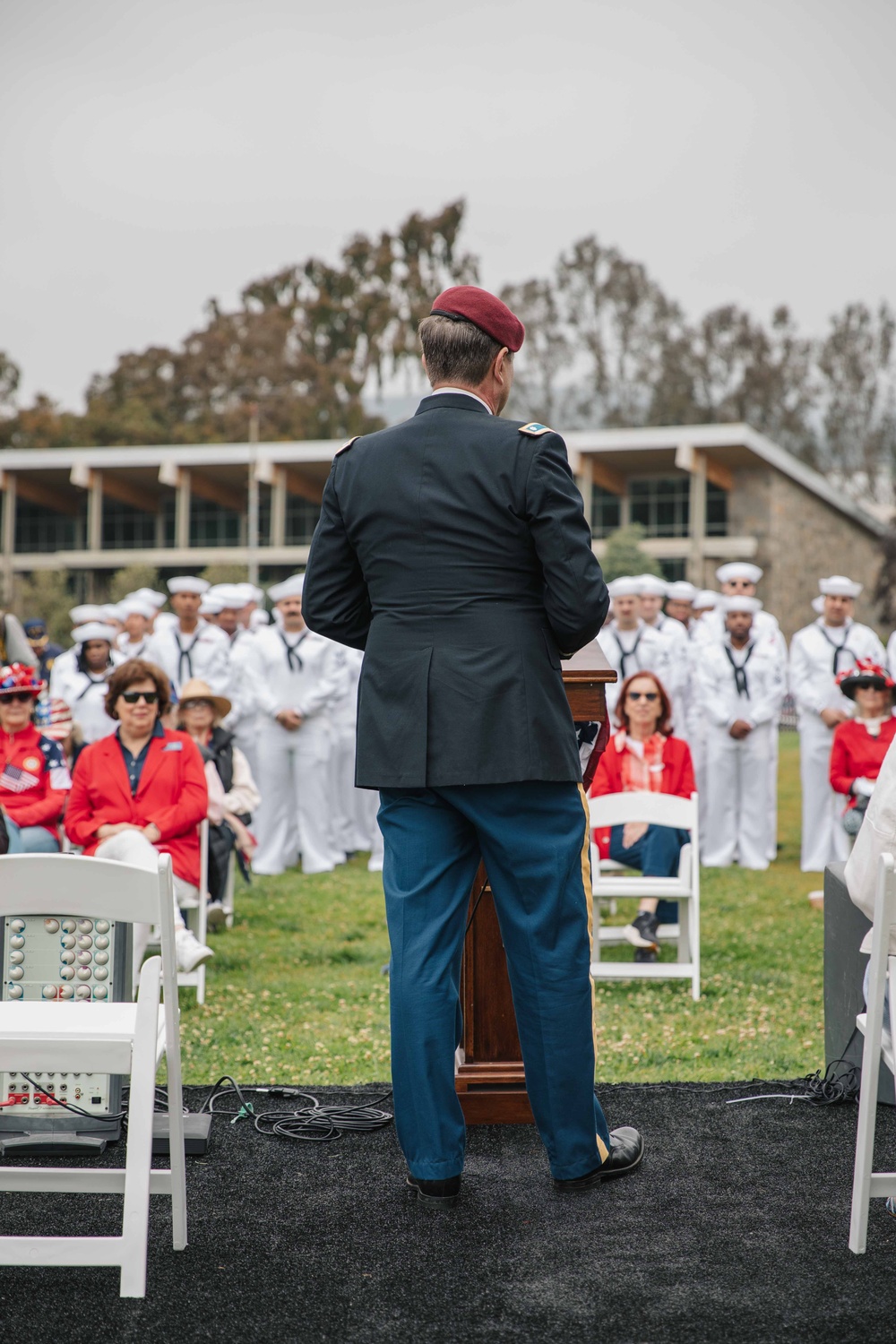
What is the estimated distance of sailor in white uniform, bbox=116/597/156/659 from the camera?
39.2 ft

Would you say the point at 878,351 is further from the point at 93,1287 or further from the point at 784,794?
the point at 93,1287

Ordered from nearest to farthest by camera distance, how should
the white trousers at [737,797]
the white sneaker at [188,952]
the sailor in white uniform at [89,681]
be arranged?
the white sneaker at [188,952], the white trousers at [737,797], the sailor in white uniform at [89,681]

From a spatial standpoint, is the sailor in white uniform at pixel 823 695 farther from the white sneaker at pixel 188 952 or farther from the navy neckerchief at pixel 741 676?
the white sneaker at pixel 188 952

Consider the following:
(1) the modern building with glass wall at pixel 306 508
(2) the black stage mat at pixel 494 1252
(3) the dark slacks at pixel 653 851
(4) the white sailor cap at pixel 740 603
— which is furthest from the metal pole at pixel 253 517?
(2) the black stage mat at pixel 494 1252

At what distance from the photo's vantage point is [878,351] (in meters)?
47.4

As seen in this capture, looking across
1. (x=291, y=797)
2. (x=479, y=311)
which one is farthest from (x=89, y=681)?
(x=479, y=311)

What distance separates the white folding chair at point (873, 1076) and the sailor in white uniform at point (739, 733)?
309 inches

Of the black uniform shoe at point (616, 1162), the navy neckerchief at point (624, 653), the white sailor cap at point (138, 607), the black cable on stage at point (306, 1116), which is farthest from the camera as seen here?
the white sailor cap at point (138, 607)

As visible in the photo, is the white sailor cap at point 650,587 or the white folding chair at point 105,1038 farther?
the white sailor cap at point 650,587

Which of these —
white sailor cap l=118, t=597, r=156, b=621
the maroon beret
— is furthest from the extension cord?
white sailor cap l=118, t=597, r=156, b=621

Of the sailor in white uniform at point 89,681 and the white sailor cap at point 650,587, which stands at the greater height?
the white sailor cap at point 650,587

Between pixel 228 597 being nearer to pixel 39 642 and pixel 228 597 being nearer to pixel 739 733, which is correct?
pixel 39 642

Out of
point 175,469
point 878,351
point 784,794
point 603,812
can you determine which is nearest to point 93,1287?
point 603,812

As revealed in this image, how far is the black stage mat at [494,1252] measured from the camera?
2766mm
